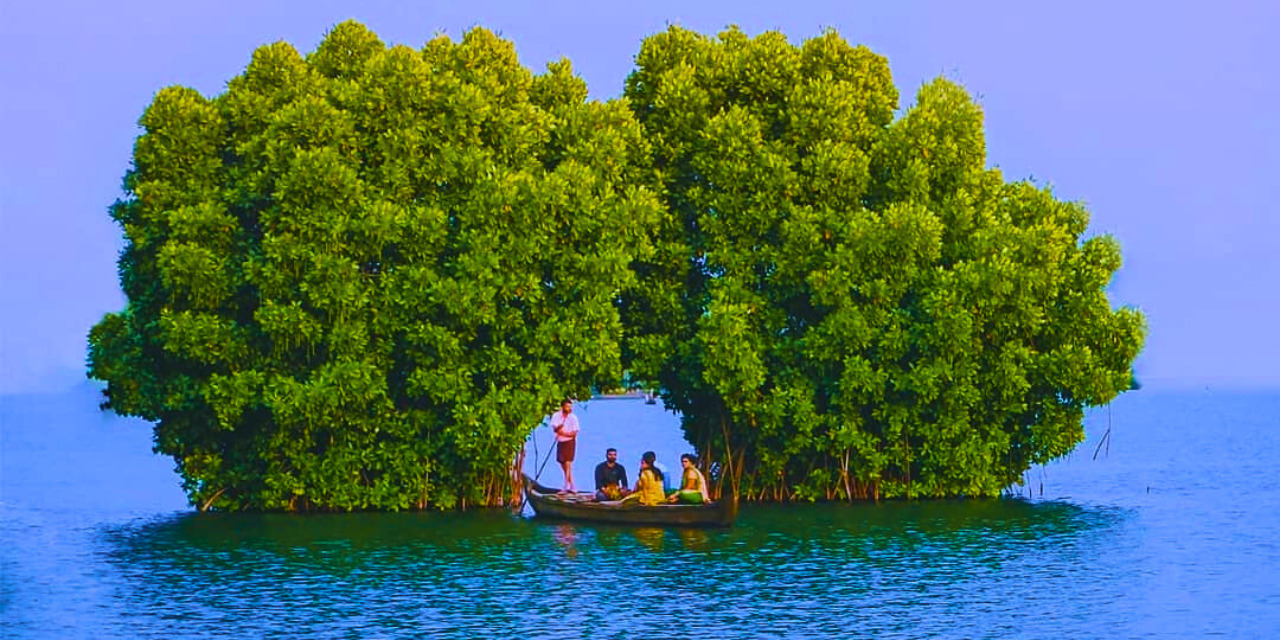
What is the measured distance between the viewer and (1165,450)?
91.1m

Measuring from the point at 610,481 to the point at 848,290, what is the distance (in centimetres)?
699

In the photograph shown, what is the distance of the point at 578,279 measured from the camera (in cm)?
4169

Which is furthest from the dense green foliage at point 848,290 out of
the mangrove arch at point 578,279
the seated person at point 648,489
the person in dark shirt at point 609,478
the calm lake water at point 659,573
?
the seated person at point 648,489

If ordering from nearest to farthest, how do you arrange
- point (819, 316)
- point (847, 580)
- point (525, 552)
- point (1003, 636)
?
point (1003, 636)
point (847, 580)
point (525, 552)
point (819, 316)

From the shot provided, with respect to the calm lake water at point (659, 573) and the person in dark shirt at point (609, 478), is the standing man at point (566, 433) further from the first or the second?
the calm lake water at point (659, 573)

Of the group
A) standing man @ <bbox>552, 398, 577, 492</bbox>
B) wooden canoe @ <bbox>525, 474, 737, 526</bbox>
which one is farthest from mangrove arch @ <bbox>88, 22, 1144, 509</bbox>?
wooden canoe @ <bbox>525, 474, 737, 526</bbox>

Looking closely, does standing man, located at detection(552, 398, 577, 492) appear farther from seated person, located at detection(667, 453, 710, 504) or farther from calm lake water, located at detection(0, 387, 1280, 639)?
seated person, located at detection(667, 453, 710, 504)

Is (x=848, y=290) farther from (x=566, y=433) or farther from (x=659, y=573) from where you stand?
(x=659, y=573)

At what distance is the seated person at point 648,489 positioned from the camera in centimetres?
4072

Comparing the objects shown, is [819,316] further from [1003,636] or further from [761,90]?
[1003,636]

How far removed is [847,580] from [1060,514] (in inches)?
517

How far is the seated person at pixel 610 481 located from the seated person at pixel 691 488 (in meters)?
1.64

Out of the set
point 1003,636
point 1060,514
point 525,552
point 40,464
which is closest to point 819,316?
point 1060,514

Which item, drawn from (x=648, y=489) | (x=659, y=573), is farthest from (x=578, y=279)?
(x=659, y=573)
